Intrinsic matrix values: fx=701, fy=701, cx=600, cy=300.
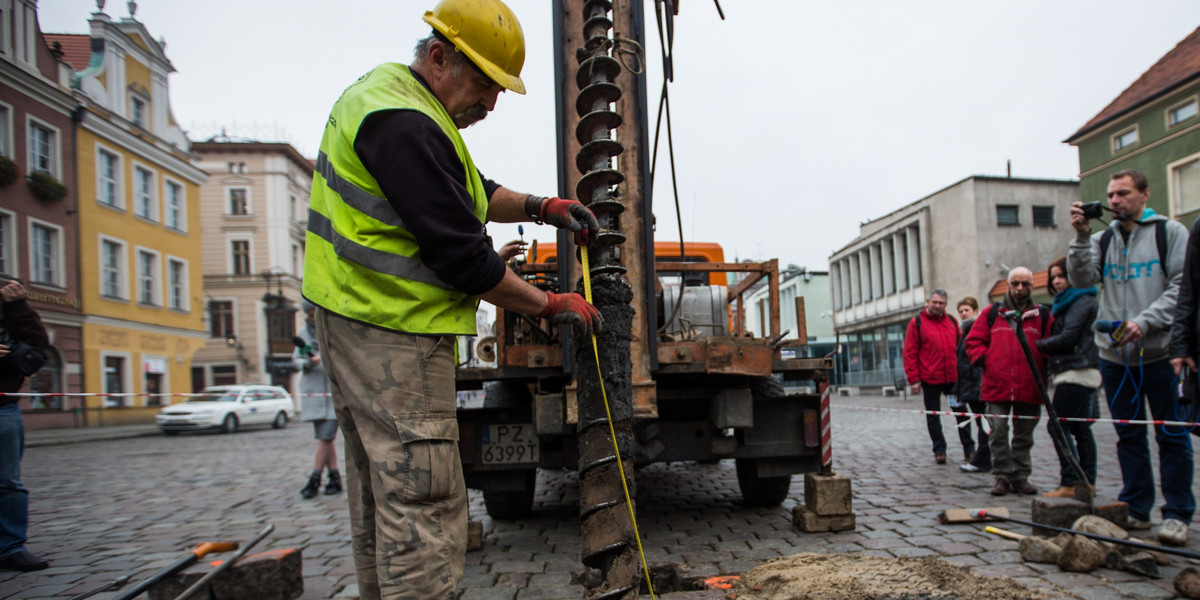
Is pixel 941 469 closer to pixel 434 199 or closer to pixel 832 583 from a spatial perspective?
pixel 832 583

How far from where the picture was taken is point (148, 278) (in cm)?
1930

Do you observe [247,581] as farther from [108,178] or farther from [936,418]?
[108,178]

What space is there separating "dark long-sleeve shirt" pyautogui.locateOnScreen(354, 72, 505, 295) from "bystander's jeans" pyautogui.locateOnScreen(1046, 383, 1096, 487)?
195 inches

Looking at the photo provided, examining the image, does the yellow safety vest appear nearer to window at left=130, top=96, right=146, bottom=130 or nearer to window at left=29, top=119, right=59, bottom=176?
window at left=29, top=119, right=59, bottom=176

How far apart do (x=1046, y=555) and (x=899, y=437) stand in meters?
7.41

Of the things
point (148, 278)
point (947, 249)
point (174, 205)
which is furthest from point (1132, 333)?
point (947, 249)

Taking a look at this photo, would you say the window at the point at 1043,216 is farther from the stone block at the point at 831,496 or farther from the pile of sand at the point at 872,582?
the pile of sand at the point at 872,582

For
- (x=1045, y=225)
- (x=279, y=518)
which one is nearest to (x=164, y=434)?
(x=279, y=518)

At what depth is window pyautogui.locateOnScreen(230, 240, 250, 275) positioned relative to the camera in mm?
42219

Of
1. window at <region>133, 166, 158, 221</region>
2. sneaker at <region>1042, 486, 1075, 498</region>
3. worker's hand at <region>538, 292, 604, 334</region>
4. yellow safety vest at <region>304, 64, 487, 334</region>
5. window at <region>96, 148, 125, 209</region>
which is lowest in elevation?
sneaker at <region>1042, 486, 1075, 498</region>

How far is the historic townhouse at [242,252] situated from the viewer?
137 ft

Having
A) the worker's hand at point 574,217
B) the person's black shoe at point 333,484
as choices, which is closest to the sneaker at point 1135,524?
the worker's hand at point 574,217

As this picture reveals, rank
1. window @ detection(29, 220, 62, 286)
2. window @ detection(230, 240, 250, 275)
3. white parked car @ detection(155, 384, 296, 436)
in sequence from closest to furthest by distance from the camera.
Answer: window @ detection(29, 220, 62, 286) < white parked car @ detection(155, 384, 296, 436) < window @ detection(230, 240, 250, 275)

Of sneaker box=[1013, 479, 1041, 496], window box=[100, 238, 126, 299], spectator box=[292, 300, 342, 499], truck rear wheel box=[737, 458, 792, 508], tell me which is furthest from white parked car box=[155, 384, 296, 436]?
sneaker box=[1013, 479, 1041, 496]
